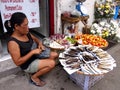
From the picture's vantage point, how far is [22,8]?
3.18 m

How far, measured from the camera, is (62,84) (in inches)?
105

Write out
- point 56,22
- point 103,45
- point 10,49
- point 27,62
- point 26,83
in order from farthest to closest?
1. point 56,22
2. point 103,45
3. point 26,83
4. point 27,62
5. point 10,49

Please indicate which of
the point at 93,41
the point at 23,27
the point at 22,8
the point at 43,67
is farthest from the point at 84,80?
the point at 22,8

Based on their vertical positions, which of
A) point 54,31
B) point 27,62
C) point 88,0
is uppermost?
point 88,0

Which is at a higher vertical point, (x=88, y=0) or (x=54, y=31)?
(x=88, y=0)

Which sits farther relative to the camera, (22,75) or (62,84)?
(22,75)

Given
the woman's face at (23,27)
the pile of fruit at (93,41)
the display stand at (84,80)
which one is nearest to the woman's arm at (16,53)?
the woman's face at (23,27)

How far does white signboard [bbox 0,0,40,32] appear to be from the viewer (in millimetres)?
2965

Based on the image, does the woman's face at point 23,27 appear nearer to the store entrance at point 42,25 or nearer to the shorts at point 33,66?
the shorts at point 33,66

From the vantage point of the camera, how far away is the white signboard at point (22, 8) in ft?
9.73

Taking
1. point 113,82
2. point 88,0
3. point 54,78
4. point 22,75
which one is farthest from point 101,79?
point 88,0

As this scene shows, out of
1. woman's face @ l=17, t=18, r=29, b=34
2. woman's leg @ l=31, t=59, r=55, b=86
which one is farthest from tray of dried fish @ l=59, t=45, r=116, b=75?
woman's face @ l=17, t=18, r=29, b=34

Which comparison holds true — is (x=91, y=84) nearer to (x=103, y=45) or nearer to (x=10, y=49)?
(x=103, y=45)

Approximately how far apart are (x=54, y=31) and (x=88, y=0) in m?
1.30
